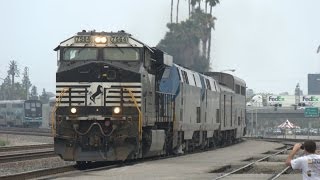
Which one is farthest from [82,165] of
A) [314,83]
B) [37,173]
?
[314,83]

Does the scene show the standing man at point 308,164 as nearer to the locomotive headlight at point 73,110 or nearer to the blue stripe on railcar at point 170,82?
the locomotive headlight at point 73,110

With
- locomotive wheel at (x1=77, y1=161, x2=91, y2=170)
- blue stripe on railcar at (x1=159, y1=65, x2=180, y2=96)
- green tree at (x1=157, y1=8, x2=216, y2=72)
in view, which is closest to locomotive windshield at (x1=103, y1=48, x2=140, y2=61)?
blue stripe on railcar at (x1=159, y1=65, x2=180, y2=96)

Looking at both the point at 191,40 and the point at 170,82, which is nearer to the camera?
the point at 170,82

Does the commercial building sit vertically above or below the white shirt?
above

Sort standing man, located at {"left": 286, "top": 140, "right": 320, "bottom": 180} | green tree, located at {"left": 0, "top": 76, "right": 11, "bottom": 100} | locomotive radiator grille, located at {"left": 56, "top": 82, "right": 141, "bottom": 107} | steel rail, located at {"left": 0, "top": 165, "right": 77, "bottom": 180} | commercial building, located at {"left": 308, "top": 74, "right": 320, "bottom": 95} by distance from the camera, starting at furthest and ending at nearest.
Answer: commercial building, located at {"left": 308, "top": 74, "right": 320, "bottom": 95} → green tree, located at {"left": 0, "top": 76, "right": 11, "bottom": 100} → locomotive radiator grille, located at {"left": 56, "top": 82, "right": 141, "bottom": 107} → steel rail, located at {"left": 0, "top": 165, "right": 77, "bottom": 180} → standing man, located at {"left": 286, "top": 140, "right": 320, "bottom": 180}

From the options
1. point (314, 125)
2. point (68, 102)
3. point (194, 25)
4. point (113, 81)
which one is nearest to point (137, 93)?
point (113, 81)

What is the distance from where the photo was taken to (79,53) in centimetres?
2136

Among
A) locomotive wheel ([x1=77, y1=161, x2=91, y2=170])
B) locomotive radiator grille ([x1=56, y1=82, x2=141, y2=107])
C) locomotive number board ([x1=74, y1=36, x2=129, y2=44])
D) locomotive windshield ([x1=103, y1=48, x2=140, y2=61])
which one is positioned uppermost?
locomotive number board ([x1=74, y1=36, x2=129, y2=44])

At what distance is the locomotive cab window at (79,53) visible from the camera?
69.9 ft

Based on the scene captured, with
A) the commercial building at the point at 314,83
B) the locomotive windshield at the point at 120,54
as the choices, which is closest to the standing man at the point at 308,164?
the locomotive windshield at the point at 120,54

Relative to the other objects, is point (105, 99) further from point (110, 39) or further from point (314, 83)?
point (314, 83)

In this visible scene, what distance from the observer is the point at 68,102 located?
68.1 feet

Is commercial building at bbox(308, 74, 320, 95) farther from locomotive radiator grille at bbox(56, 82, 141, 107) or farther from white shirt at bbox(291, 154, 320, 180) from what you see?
white shirt at bbox(291, 154, 320, 180)

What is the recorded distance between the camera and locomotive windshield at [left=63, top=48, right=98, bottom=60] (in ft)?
69.9
